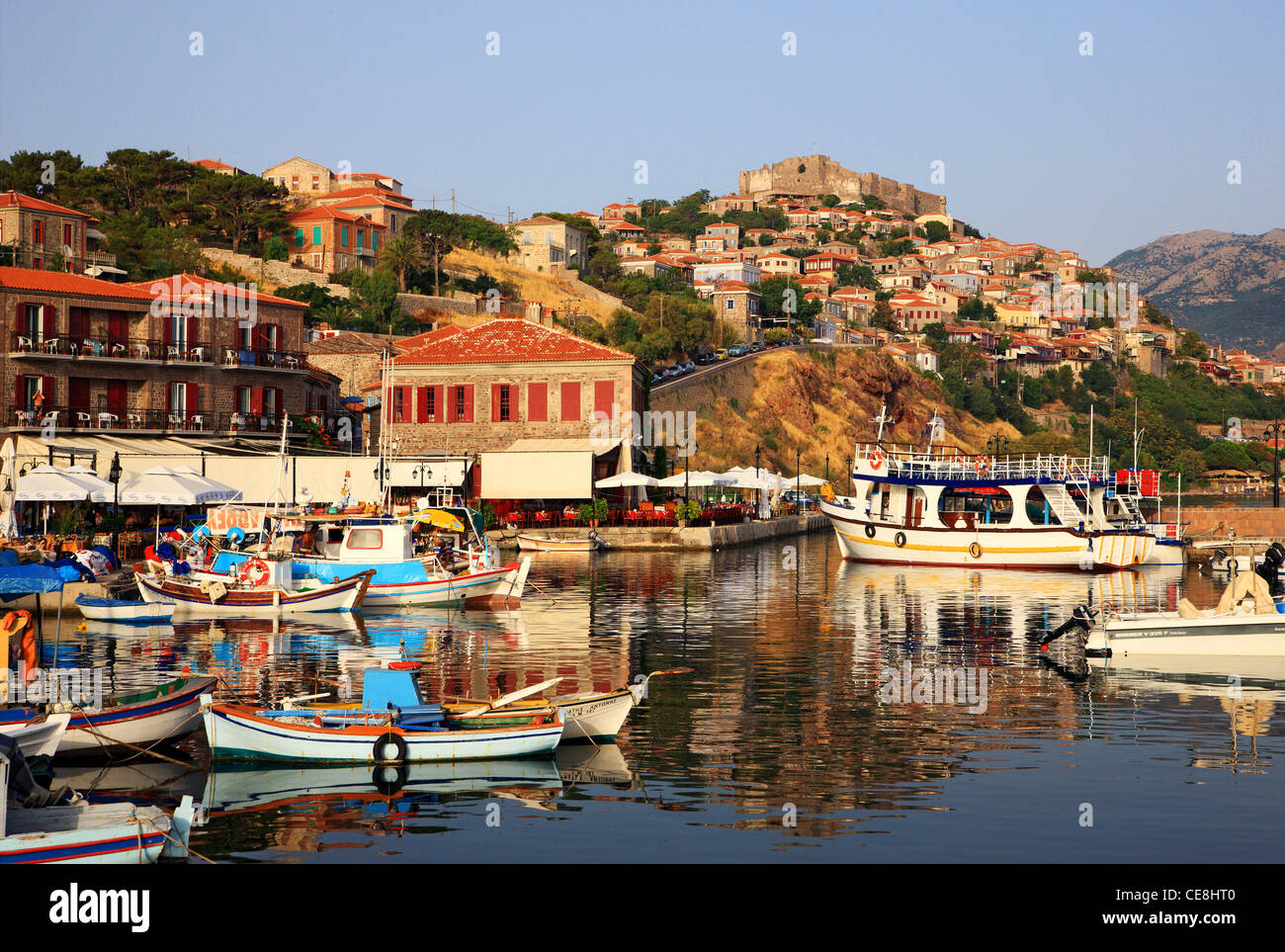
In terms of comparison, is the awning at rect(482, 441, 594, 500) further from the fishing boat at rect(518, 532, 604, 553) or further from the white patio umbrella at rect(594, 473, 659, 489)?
the fishing boat at rect(518, 532, 604, 553)

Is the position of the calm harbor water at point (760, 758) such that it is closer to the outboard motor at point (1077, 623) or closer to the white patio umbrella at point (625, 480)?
the outboard motor at point (1077, 623)

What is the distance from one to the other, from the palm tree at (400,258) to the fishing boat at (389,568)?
254 feet

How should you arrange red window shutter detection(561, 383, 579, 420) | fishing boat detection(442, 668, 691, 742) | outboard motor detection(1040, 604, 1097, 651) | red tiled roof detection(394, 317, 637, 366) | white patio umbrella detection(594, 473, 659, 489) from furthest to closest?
red tiled roof detection(394, 317, 637, 366), red window shutter detection(561, 383, 579, 420), white patio umbrella detection(594, 473, 659, 489), outboard motor detection(1040, 604, 1097, 651), fishing boat detection(442, 668, 691, 742)

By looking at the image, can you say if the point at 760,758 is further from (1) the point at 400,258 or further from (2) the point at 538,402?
(1) the point at 400,258

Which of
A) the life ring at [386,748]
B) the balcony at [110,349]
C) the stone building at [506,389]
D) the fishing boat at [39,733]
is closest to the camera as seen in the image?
the fishing boat at [39,733]

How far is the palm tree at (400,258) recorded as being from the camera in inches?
4267

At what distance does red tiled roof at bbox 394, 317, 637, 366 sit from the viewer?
62.4 meters

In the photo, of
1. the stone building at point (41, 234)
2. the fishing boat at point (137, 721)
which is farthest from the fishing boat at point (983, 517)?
the stone building at point (41, 234)

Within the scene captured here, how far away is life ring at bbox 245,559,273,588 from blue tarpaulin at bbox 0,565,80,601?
556 centimetres

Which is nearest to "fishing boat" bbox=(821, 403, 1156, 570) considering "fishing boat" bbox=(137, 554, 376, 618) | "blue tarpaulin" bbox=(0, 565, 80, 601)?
"fishing boat" bbox=(137, 554, 376, 618)

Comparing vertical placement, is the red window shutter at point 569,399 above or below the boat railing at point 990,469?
above

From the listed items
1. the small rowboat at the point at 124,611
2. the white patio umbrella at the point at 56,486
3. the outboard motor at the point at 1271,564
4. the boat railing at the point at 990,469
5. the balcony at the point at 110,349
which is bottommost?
the small rowboat at the point at 124,611

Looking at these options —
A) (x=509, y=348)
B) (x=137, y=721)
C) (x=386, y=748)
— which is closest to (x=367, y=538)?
(x=137, y=721)
